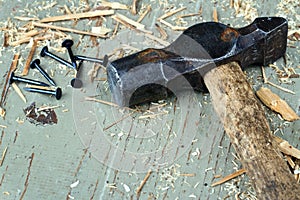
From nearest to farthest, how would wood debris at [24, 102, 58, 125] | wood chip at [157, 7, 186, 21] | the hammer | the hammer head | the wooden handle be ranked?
the wooden handle < the hammer < the hammer head < wood debris at [24, 102, 58, 125] < wood chip at [157, 7, 186, 21]

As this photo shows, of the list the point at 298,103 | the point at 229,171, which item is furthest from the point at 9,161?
the point at 298,103

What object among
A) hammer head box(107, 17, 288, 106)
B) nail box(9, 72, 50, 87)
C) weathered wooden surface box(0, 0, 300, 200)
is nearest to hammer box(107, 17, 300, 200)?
hammer head box(107, 17, 288, 106)

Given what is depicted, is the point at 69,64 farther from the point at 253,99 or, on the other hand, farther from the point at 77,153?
the point at 253,99

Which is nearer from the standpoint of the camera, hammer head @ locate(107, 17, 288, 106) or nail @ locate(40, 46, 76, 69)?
hammer head @ locate(107, 17, 288, 106)

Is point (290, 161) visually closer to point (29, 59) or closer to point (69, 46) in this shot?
point (69, 46)

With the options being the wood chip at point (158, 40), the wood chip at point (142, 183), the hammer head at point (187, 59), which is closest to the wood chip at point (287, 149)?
the hammer head at point (187, 59)

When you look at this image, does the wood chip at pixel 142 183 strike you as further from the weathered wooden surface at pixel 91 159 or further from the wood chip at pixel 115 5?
the wood chip at pixel 115 5

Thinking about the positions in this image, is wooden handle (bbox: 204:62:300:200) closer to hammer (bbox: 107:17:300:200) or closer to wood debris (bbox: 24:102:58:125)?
hammer (bbox: 107:17:300:200)

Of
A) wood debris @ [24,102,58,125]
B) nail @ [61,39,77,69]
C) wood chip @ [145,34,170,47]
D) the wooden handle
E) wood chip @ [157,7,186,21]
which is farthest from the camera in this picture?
wood chip @ [157,7,186,21]
